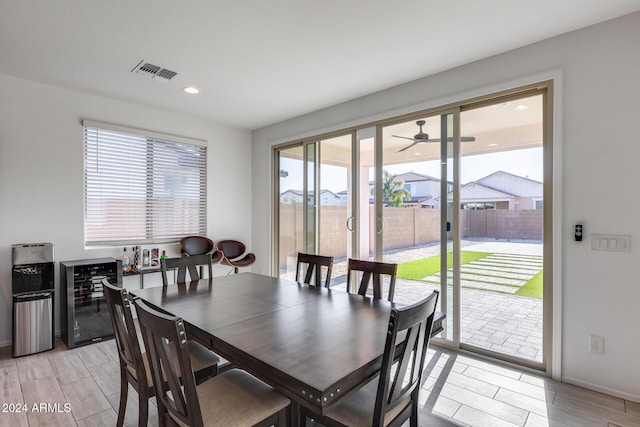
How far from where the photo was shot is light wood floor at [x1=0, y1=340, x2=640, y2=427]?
201 centimetres

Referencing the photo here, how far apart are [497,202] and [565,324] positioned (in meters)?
1.10

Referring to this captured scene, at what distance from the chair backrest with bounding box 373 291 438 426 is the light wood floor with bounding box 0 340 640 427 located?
Answer: 0.80m

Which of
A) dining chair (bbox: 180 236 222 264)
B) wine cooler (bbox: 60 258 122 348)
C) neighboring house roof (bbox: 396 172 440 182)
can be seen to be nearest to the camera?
wine cooler (bbox: 60 258 122 348)

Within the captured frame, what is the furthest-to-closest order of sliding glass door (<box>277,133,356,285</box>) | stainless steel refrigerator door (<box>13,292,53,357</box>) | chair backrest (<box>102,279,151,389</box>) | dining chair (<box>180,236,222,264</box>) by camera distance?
dining chair (<box>180,236,222,264</box>) < sliding glass door (<box>277,133,356,285</box>) < stainless steel refrigerator door (<box>13,292,53,357</box>) < chair backrest (<box>102,279,151,389</box>)

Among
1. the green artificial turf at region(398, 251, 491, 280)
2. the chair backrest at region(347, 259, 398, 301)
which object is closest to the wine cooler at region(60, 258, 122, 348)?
the chair backrest at region(347, 259, 398, 301)

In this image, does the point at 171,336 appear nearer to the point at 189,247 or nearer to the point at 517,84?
the point at 517,84

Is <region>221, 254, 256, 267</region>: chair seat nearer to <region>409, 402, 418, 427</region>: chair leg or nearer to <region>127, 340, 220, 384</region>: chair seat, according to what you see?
<region>127, 340, 220, 384</region>: chair seat

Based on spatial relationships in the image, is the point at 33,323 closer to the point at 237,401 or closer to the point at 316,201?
the point at 237,401

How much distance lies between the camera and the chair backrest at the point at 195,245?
171 inches

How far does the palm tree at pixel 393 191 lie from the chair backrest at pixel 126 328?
270cm

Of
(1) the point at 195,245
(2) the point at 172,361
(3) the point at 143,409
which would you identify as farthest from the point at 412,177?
(1) the point at 195,245

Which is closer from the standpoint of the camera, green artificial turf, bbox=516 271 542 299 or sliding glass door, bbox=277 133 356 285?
green artificial turf, bbox=516 271 542 299

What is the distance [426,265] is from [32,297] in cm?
385

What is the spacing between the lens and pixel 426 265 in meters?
3.33
